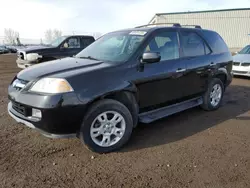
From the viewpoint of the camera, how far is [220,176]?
2666mm

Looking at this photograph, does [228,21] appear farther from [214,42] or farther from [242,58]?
[214,42]

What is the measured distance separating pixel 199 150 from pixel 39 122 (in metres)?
2.24

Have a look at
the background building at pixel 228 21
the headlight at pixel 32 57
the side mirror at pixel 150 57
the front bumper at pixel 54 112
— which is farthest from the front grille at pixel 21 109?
the background building at pixel 228 21

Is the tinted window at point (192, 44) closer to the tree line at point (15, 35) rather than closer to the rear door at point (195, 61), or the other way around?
the rear door at point (195, 61)

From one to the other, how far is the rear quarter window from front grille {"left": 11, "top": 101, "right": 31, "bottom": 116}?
376cm

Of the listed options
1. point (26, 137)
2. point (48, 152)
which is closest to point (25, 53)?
point (26, 137)

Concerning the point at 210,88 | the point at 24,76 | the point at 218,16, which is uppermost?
the point at 218,16

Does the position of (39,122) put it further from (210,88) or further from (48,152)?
(210,88)

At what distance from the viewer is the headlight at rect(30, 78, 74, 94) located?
2.78 meters

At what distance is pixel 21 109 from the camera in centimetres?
299

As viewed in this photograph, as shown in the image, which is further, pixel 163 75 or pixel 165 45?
pixel 165 45

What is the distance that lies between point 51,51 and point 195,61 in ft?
22.3

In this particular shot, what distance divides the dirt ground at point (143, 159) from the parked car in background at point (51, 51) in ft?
16.6

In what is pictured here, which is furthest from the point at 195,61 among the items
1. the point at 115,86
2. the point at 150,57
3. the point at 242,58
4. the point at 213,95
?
the point at 242,58
